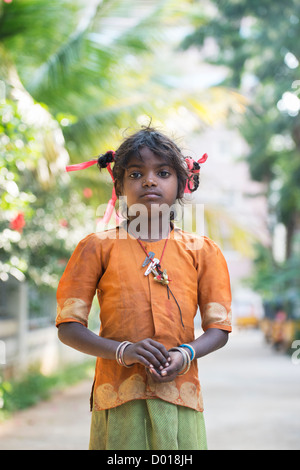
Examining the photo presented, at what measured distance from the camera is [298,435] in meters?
6.20

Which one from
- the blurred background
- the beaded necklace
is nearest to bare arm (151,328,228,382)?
the beaded necklace

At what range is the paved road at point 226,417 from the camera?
19.2ft

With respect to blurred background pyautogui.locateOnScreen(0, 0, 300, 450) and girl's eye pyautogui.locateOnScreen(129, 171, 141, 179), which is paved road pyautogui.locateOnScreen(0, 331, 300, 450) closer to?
blurred background pyautogui.locateOnScreen(0, 0, 300, 450)

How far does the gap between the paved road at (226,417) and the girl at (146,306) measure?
12.2 ft

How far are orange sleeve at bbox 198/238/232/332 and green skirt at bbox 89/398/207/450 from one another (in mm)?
317

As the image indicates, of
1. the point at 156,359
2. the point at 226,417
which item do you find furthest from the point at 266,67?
the point at 156,359

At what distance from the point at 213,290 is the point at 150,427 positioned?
20.3 inches

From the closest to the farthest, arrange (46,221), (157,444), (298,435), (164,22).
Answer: (157,444) < (298,435) < (46,221) < (164,22)

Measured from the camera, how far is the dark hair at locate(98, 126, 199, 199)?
2.18 metres

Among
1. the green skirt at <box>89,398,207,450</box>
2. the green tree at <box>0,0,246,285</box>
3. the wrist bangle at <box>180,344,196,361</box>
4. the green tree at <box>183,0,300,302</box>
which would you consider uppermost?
the green tree at <box>183,0,300,302</box>

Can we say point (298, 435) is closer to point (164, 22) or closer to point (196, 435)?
point (196, 435)

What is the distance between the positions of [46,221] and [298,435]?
140 inches

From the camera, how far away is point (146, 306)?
2.10 m

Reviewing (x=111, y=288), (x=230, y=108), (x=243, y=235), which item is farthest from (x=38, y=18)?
(x=111, y=288)
